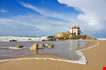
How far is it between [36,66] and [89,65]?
2.17m

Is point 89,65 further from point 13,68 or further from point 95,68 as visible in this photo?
point 13,68

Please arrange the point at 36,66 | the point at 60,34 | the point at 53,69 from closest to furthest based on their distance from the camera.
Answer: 1. the point at 53,69
2. the point at 36,66
3. the point at 60,34

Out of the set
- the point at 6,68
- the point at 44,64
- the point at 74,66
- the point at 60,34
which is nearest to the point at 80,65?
the point at 74,66

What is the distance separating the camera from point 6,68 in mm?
7922

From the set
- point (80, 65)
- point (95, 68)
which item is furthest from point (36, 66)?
point (95, 68)

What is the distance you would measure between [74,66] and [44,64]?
50.0 inches

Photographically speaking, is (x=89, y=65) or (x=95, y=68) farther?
(x=89, y=65)

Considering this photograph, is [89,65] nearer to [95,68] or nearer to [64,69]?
[95,68]

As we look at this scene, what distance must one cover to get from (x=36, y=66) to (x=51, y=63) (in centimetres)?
78

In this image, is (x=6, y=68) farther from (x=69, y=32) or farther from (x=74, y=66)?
(x=69, y=32)

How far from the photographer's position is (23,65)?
8438mm

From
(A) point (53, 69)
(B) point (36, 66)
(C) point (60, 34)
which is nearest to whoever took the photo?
(A) point (53, 69)

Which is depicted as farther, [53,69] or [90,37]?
[90,37]

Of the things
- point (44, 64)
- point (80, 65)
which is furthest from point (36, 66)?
point (80, 65)
